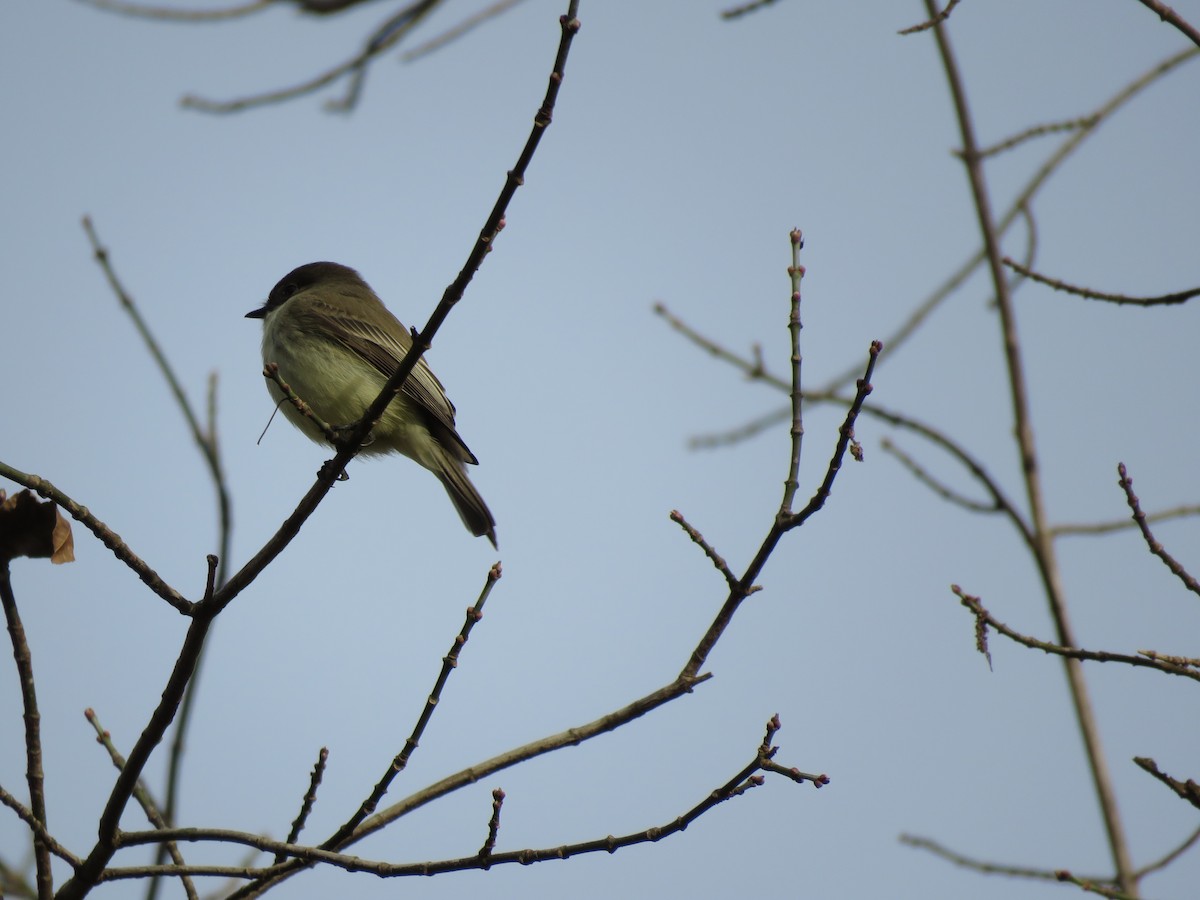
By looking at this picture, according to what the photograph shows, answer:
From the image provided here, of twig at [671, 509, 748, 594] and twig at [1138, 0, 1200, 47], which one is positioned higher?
twig at [1138, 0, 1200, 47]

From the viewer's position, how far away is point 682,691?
292 centimetres

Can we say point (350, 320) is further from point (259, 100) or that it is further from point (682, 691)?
point (682, 691)

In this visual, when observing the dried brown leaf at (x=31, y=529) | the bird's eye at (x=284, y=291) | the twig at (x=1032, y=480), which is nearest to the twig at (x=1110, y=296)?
the twig at (x=1032, y=480)

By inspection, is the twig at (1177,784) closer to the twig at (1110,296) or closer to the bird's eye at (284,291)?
the twig at (1110,296)

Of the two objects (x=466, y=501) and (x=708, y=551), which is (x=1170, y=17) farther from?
(x=466, y=501)

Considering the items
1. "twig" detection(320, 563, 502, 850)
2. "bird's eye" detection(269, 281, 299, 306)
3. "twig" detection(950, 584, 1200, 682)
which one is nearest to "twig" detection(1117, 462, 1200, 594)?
"twig" detection(950, 584, 1200, 682)

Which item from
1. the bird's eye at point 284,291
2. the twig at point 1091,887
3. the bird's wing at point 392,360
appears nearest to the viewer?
the twig at point 1091,887

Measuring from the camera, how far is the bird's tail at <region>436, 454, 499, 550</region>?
6062 millimetres

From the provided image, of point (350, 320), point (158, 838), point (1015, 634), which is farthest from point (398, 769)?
point (350, 320)

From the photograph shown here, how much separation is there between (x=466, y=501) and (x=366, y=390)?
0.76 meters

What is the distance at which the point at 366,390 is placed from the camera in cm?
607

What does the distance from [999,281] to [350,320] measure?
353cm

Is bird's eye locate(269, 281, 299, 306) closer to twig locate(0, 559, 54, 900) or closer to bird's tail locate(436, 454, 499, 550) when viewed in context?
bird's tail locate(436, 454, 499, 550)

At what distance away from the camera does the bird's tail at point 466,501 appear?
6062mm
